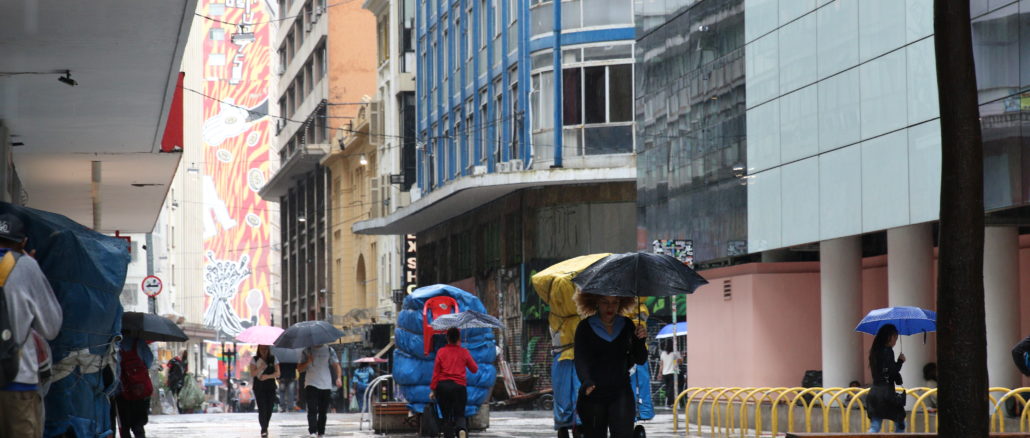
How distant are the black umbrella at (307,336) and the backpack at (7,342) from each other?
14.1m

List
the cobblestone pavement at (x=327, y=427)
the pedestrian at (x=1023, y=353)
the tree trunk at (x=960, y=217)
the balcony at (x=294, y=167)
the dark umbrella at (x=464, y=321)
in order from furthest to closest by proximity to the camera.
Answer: the balcony at (x=294, y=167) < the cobblestone pavement at (x=327, y=427) < the dark umbrella at (x=464, y=321) < the pedestrian at (x=1023, y=353) < the tree trunk at (x=960, y=217)

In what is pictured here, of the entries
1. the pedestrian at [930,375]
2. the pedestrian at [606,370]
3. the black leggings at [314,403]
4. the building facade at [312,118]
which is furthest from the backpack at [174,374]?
the pedestrian at [606,370]

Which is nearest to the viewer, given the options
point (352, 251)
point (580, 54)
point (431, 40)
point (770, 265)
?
point (770, 265)

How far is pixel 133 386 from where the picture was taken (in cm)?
1916

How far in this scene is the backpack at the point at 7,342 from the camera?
10.3 m

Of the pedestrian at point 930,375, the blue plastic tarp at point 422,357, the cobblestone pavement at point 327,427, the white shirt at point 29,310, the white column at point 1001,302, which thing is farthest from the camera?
the cobblestone pavement at point 327,427

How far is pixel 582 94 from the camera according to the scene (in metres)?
43.2

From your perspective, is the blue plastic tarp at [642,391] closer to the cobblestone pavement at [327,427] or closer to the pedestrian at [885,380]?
the pedestrian at [885,380]

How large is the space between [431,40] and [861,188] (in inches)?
1261

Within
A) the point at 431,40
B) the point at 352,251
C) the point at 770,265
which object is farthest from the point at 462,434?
the point at 352,251

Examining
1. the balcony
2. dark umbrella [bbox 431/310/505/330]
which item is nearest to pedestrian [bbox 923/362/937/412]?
dark umbrella [bbox 431/310/505/330]

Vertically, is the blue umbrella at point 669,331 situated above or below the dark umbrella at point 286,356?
above

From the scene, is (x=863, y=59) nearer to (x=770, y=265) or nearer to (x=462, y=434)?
(x=770, y=265)

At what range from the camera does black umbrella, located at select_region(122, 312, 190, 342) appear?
18641 mm
